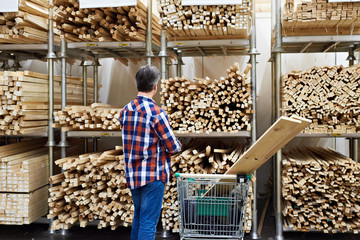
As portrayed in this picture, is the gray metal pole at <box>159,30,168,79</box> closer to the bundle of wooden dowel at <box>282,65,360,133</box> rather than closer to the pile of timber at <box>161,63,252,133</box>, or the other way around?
the pile of timber at <box>161,63,252,133</box>

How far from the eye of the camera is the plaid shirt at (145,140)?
10.5 feet

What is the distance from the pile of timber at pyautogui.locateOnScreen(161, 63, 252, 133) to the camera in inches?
177

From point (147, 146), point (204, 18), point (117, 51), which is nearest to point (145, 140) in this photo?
point (147, 146)

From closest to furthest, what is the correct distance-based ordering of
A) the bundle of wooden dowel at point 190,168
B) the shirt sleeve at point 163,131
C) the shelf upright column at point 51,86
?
the shirt sleeve at point 163,131, the bundle of wooden dowel at point 190,168, the shelf upright column at point 51,86

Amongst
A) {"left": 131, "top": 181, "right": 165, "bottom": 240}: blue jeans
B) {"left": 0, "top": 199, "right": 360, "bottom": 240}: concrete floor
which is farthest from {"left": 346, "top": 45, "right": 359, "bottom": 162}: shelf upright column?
{"left": 131, "top": 181, "right": 165, "bottom": 240}: blue jeans

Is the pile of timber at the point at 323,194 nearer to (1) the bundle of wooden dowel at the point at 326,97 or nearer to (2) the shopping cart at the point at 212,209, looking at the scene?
(1) the bundle of wooden dowel at the point at 326,97

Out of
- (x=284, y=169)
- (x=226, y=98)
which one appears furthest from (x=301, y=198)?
(x=226, y=98)

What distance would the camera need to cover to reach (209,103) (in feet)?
14.8

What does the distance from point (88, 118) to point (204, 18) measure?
191 cm

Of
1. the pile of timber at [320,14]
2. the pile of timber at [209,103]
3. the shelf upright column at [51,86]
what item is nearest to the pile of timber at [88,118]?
the shelf upright column at [51,86]

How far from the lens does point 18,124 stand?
15.7 feet

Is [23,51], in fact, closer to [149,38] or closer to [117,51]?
[117,51]

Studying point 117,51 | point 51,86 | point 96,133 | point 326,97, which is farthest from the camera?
point 117,51

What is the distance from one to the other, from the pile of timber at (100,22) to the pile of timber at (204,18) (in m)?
0.38
